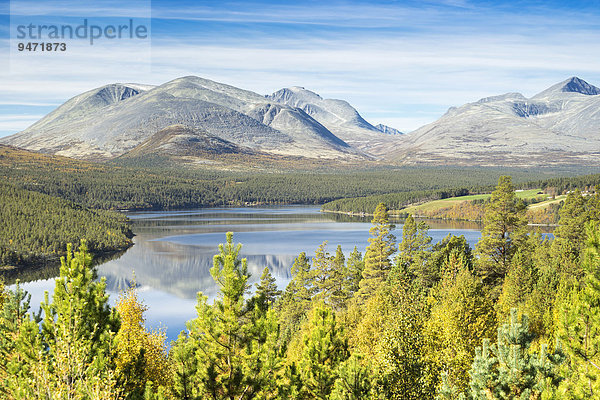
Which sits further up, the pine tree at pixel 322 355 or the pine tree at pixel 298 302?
the pine tree at pixel 322 355

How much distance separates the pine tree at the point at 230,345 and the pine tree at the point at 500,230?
37.1 metres

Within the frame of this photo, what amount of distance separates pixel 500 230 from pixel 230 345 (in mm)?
39172

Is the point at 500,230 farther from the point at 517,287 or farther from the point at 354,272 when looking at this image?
the point at 354,272

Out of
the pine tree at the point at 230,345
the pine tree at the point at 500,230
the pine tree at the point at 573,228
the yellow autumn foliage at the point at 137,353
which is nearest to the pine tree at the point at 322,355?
the pine tree at the point at 230,345

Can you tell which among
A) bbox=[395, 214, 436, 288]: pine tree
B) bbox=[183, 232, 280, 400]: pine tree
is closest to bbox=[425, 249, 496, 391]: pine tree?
bbox=[183, 232, 280, 400]: pine tree

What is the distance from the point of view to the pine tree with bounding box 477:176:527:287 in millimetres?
54406

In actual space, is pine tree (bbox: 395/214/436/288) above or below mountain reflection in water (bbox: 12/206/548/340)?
above

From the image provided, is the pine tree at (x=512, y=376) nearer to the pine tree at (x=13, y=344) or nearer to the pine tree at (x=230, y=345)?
the pine tree at (x=230, y=345)

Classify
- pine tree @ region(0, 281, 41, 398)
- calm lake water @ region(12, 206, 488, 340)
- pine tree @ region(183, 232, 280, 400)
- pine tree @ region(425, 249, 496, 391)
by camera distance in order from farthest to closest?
1. calm lake water @ region(12, 206, 488, 340)
2. pine tree @ region(425, 249, 496, 391)
3. pine tree @ region(183, 232, 280, 400)
4. pine tree @ region(0, 281, 41, 398)

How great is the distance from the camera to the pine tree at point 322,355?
2811cm

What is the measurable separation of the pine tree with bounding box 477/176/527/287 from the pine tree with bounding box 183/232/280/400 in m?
37.1

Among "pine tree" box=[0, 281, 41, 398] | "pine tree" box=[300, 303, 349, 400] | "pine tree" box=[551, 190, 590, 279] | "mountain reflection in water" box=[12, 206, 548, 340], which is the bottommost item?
"mountain reflection in water" box=[12, 206, 548, 340]

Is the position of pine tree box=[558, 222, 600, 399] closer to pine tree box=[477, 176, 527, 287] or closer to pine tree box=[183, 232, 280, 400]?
pine tree box=[183, 232, 280, 400]

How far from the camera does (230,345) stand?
77.9 ft
